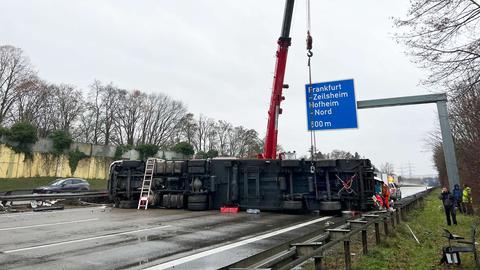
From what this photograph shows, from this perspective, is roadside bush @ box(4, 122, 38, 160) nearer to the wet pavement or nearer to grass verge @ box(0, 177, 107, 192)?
grass verge @ box(0, 177, 107, 192)

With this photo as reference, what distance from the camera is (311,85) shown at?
12711mm

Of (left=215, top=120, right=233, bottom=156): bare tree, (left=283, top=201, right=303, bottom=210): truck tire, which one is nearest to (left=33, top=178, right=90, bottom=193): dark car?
(left=283, top=201, right=303, bottom=210): truck tire

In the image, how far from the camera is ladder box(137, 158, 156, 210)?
1730 cm

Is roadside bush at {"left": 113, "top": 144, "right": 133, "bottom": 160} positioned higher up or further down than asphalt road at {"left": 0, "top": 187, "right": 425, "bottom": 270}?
higher up

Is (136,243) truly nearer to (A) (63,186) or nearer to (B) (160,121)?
(A) (63,186)

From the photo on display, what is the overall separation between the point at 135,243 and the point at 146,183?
10.6 metres

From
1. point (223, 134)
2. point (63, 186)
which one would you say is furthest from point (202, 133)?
point (63, 186)

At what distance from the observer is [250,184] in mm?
16109

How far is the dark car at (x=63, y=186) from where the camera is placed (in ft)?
78.6

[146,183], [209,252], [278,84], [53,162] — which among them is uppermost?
[278,84]

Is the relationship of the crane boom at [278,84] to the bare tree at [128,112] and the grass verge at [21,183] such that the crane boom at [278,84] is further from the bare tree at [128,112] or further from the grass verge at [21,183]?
the bare tree at [128,112]

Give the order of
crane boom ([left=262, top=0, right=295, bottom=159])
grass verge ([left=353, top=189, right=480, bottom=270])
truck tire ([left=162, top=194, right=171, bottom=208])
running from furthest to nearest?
truck tire ([left=162, top=194, right=171, bottom=208])
crane boom ([left=262, top=0, right=295, bottom=159])
grass verge ([left=353, top=189, right=480, bottom=270])

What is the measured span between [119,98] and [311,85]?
5374 centimetres

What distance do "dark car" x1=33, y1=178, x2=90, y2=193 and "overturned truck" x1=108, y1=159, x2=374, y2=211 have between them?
866cm
